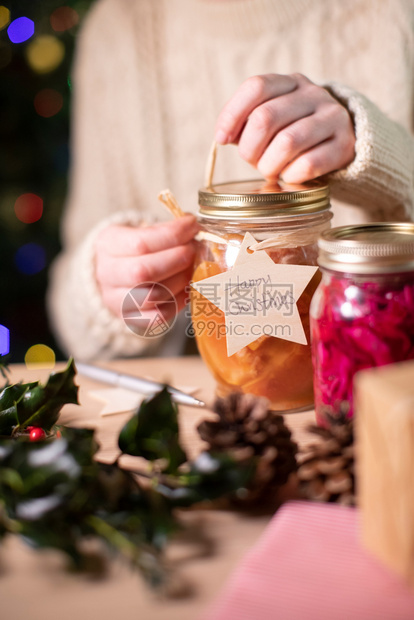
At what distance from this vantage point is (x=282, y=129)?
54 cm

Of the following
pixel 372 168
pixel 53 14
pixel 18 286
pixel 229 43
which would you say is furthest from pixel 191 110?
pixel 18 286

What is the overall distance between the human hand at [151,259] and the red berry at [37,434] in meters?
0.21

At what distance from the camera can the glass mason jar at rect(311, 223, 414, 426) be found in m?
0.40

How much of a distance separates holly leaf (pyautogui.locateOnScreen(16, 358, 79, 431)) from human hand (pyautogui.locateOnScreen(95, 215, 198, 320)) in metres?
0.17

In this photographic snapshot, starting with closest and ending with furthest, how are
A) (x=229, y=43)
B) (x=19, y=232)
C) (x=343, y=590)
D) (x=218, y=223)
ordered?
(x=343, y=590), (x=218, y=223), (x=229, y=43), (x=19, y=232)

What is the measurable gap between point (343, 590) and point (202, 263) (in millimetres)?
333

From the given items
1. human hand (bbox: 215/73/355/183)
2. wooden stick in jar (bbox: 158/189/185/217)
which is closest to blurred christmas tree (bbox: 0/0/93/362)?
wooden stick in jar (bbox: 158/189/185/217)

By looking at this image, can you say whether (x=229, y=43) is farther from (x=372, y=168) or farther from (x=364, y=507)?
(x=364, y=507)

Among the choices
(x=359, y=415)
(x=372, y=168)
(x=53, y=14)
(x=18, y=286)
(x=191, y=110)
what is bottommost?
(x=18, y=286)

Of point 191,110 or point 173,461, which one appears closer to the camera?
point 173,461

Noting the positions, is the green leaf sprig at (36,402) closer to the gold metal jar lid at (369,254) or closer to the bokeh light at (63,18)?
the gold metal jar lid at (369,254)

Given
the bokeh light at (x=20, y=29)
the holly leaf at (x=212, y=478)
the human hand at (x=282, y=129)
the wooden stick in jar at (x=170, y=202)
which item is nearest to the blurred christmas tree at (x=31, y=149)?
the bokeh light at (x=20, y=29)

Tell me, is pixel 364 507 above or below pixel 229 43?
below

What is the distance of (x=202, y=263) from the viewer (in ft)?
1.83
